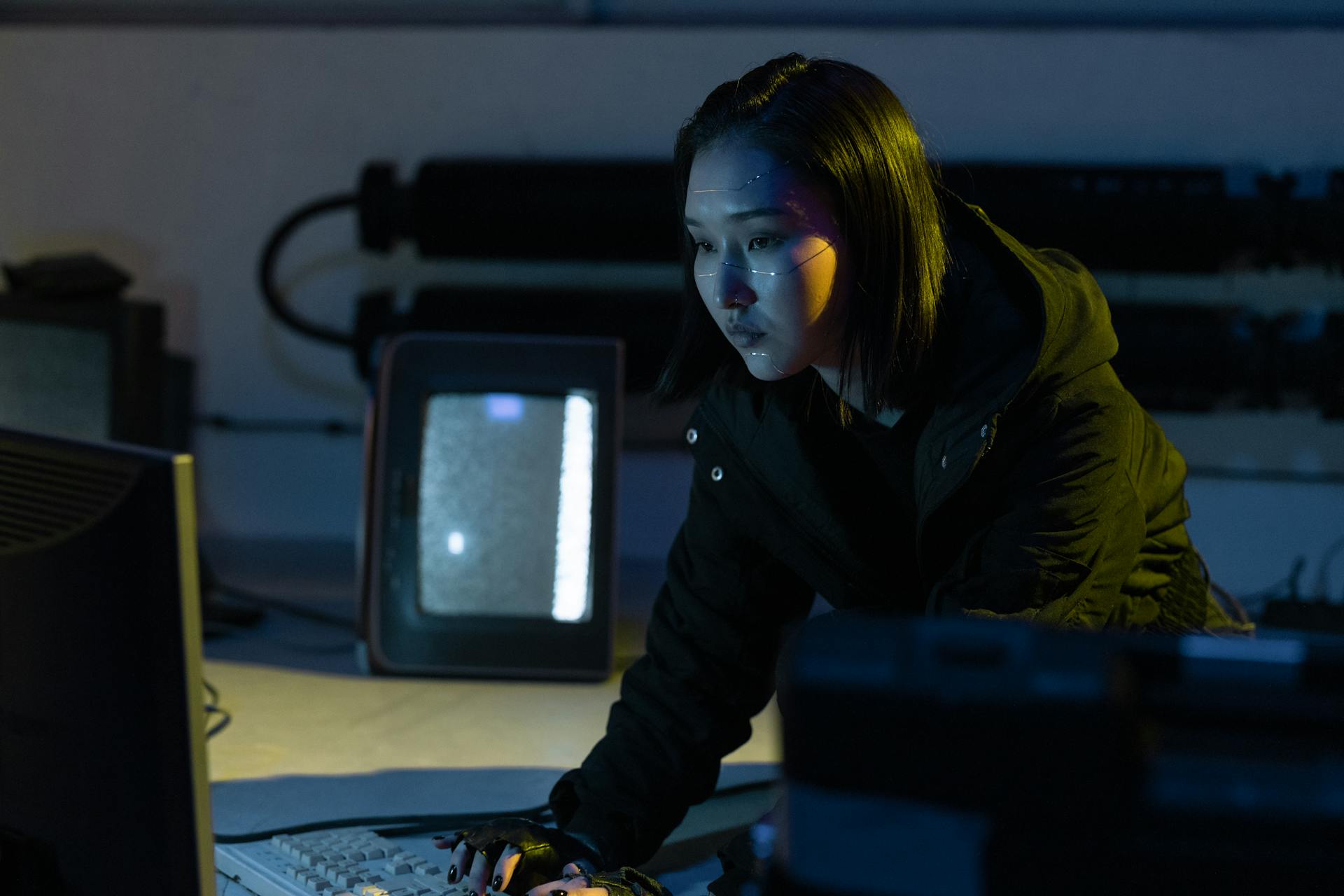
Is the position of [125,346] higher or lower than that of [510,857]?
higher

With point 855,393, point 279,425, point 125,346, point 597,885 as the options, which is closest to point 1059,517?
point 855,393

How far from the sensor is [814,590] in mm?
1244

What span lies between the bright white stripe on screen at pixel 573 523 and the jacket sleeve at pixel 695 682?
58cm

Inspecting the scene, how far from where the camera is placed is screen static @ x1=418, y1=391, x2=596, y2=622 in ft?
5.97

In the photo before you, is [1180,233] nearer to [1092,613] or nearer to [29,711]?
[1092,613]

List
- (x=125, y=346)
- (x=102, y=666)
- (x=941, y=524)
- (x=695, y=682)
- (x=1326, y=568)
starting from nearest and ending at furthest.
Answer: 1. (x=102, y=666)
2. (x=941, y=524)
3. (x=695, y=682)
4. (x=125, y=346)
5. (x=1326, y=568)

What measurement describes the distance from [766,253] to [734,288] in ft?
0.12

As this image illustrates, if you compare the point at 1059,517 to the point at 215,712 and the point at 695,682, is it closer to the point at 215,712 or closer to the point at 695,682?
the point at 695,682

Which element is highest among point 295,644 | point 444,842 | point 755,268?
point 755,268

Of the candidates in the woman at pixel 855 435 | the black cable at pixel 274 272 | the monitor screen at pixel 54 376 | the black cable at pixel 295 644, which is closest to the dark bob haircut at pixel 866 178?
the woman at pixel 855 435

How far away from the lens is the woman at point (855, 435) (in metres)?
0.95

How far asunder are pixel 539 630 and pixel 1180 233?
1.20 m

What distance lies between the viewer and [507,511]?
181cm

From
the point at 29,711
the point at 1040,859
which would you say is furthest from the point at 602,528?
the point at 1040,859
